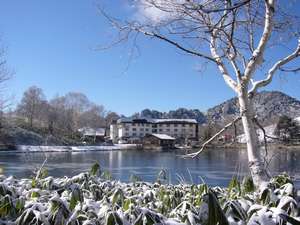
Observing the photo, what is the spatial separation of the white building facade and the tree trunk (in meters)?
96.7

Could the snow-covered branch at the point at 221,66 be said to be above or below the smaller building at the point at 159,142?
below

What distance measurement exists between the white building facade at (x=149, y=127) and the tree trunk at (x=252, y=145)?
96.7 meters

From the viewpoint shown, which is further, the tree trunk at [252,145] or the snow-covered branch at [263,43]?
the snow-covered branch at [263,43]

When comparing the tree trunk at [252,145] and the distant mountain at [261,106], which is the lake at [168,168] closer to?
the distant mountain at [261,106]

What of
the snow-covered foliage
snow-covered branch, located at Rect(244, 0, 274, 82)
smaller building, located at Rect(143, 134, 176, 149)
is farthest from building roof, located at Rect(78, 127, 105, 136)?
the snow-covered foliage

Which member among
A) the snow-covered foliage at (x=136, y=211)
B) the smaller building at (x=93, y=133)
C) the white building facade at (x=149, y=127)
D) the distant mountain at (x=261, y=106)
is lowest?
the snow-covered foliage at (x=136, y=211)

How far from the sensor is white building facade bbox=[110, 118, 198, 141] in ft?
331

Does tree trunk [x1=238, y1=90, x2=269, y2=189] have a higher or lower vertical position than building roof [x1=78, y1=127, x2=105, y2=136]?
lower

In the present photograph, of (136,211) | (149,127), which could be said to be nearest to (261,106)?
(136,211)

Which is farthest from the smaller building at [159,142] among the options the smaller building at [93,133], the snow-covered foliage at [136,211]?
the snow-covered foliage at [136,211]

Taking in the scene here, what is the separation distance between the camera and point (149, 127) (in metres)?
104

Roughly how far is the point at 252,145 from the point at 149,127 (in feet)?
331

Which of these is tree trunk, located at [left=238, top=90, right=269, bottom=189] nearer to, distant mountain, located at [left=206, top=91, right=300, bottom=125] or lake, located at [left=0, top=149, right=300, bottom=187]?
distant mountain, located at [left=206, top=91, right=300, bottom=125]

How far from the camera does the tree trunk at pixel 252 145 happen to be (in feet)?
10.0
